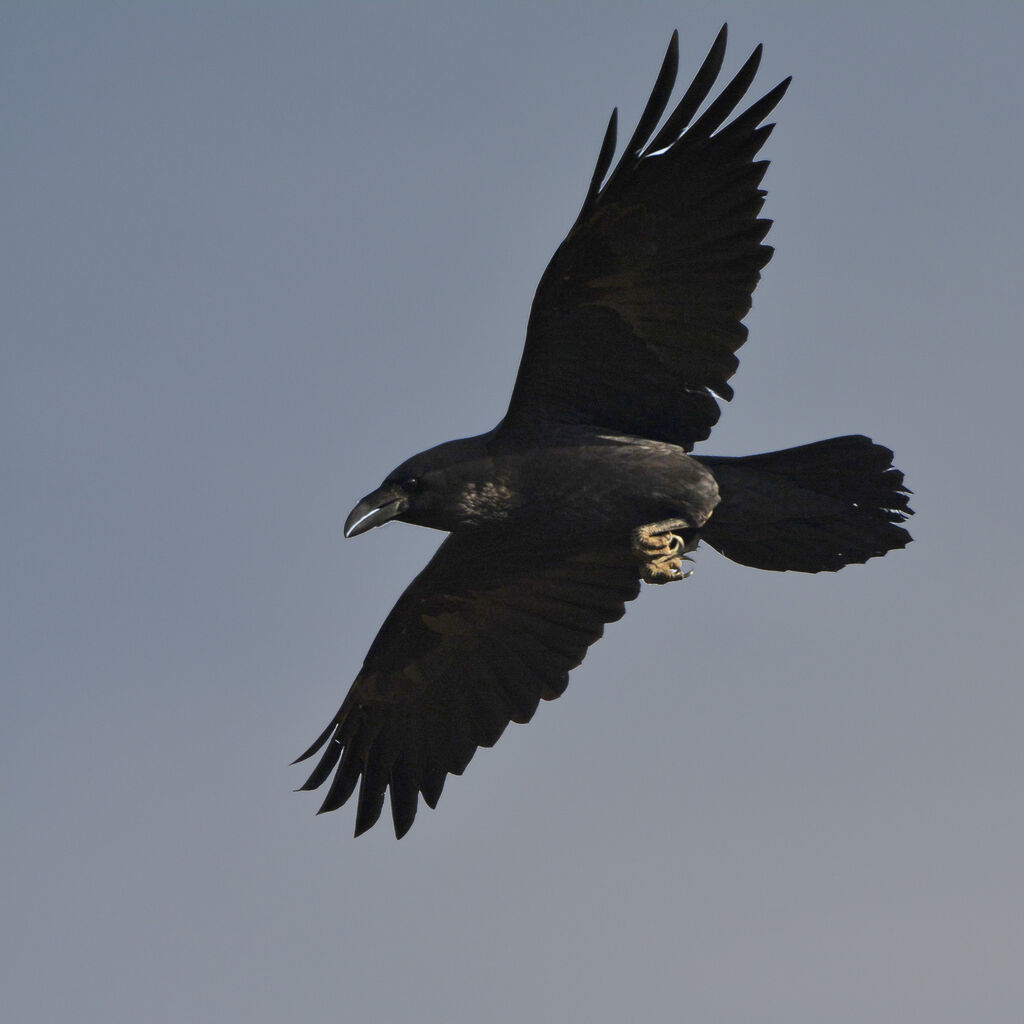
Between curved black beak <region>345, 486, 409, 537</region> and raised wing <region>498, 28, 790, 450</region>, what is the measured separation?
1.89 feet

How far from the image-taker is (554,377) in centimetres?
A: 778

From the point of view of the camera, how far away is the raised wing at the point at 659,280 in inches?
289

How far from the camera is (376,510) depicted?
306 inches

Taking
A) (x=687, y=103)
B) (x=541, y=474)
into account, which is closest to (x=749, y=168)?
(x=687, y=103)

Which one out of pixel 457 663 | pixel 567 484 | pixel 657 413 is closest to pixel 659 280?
pixel 657 413

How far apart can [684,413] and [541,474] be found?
2.47ft

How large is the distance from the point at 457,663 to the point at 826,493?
2.55 meters

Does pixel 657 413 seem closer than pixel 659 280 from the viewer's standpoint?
No

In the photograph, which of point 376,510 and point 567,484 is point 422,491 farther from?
point 567,484

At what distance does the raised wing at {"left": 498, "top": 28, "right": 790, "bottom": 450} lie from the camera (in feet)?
24.1

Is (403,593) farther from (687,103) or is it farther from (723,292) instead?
(687,103)

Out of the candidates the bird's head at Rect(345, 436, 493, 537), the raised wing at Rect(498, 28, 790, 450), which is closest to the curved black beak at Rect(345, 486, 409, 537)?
the bird's head at Rect(345, 436, 493, 537)

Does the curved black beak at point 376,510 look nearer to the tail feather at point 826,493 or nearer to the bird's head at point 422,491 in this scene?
the bird's head at point 422,491

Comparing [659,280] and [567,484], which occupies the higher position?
[659,280]
